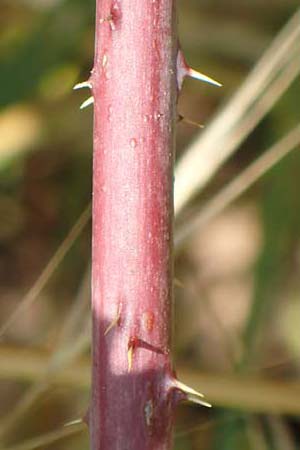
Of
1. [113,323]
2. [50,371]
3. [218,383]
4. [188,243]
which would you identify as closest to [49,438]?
[50,371]

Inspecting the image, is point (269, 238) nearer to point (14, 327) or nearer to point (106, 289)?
point (14, 327)

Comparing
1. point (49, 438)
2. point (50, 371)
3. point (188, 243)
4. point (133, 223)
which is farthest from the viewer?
point (188, 243)

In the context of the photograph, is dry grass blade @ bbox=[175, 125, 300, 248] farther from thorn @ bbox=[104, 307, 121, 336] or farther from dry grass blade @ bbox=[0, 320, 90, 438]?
thorn @ bbox=[104, 307, 121, 336]

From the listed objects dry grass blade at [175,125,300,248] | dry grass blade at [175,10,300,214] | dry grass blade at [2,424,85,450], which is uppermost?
dry grass blade at [175,10,300,214]

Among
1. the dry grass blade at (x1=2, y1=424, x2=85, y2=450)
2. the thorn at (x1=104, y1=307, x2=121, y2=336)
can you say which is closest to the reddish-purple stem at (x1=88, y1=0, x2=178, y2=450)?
the thorn at (x1=104, y1=307, x2=121, y2=336)

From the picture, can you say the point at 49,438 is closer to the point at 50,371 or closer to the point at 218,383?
the point at 50,371

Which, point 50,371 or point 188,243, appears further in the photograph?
point 188,243
